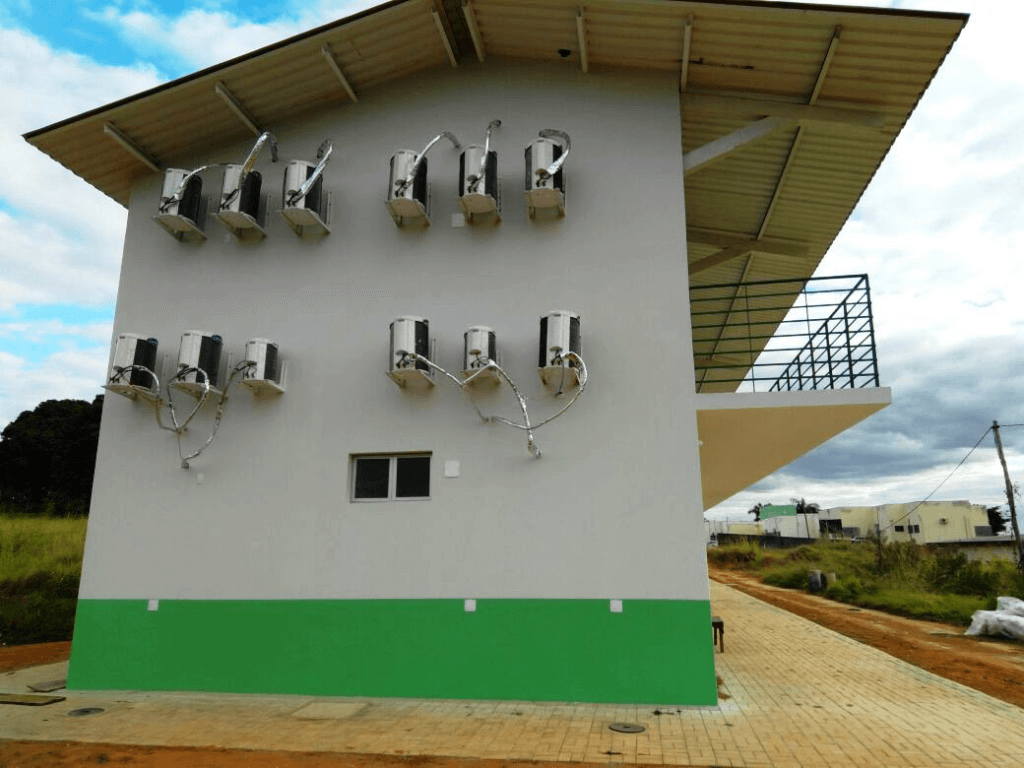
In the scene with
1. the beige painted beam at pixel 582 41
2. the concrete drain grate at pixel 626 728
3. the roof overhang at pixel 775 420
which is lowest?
the concrete drain grate at pixel 626 728

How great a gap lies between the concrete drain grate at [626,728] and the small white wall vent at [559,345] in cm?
330

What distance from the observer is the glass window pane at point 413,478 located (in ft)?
25.0

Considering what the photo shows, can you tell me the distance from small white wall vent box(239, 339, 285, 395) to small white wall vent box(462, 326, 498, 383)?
228 centimetres

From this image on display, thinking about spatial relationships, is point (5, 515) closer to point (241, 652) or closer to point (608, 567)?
point (241, 652)

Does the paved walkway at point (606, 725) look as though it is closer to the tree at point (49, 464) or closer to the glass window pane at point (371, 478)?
the glass window pane at point (371, 478)

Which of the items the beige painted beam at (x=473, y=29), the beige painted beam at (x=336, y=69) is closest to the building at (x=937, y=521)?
the beige painted beam at (x=473, y=29)

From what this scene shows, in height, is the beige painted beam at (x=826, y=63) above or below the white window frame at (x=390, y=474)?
above

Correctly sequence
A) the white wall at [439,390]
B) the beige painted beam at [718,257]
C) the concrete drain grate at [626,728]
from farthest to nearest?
1. the beige painted beam at [718,257]
2. the white wall at [439,390]
3. the concrete drain grate at [626,728]

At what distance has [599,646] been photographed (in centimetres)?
688

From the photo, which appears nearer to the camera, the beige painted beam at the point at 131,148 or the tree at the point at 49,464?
the beige painted beam at the point at 131,148

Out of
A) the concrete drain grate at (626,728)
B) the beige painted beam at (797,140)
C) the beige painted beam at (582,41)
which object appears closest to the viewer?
the concrete drain grate at (626,728)

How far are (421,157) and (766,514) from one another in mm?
73191

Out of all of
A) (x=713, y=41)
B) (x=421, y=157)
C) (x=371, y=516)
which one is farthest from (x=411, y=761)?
(x=713, y=41)

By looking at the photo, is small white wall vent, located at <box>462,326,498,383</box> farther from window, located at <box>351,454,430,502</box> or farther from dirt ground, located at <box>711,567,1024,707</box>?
dirt ground, located at <box>711,567,1024,707</box>
